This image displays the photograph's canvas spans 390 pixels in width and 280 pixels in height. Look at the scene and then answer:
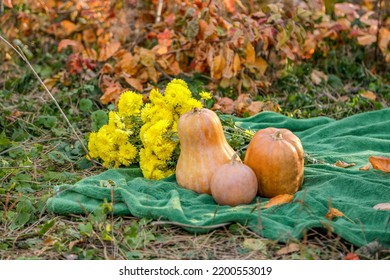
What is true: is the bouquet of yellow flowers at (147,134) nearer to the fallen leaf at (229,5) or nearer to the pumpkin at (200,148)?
the pumpkin at (200,148)

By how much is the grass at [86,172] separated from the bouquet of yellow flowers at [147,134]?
251 mm

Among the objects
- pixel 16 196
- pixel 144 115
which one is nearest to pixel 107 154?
pixel 144 115

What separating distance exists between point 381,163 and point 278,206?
893 millimetres

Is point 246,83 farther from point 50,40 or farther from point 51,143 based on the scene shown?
point 50,40

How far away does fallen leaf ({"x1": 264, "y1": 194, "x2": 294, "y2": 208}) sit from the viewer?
3713mm

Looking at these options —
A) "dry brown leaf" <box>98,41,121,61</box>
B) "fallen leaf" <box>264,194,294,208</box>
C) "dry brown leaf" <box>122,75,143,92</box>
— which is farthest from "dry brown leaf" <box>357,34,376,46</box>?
"fallen leaf" <box>264,194,294,208</box>

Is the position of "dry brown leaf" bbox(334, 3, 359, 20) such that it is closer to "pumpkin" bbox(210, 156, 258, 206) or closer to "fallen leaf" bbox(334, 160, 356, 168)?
"fallen leaf" bbox(334, 160, 356, 168)

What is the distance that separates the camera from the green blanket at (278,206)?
11.1 ft

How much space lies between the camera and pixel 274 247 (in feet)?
10.9

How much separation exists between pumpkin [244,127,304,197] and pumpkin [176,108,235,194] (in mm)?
190

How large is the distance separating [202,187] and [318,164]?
33.1 inches

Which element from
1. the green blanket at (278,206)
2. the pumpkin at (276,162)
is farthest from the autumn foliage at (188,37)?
the pumpkin at (276,162)

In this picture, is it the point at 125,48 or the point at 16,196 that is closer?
the point at 16,196

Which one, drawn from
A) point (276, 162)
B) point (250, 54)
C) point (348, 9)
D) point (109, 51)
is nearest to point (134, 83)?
point (109, 51)
